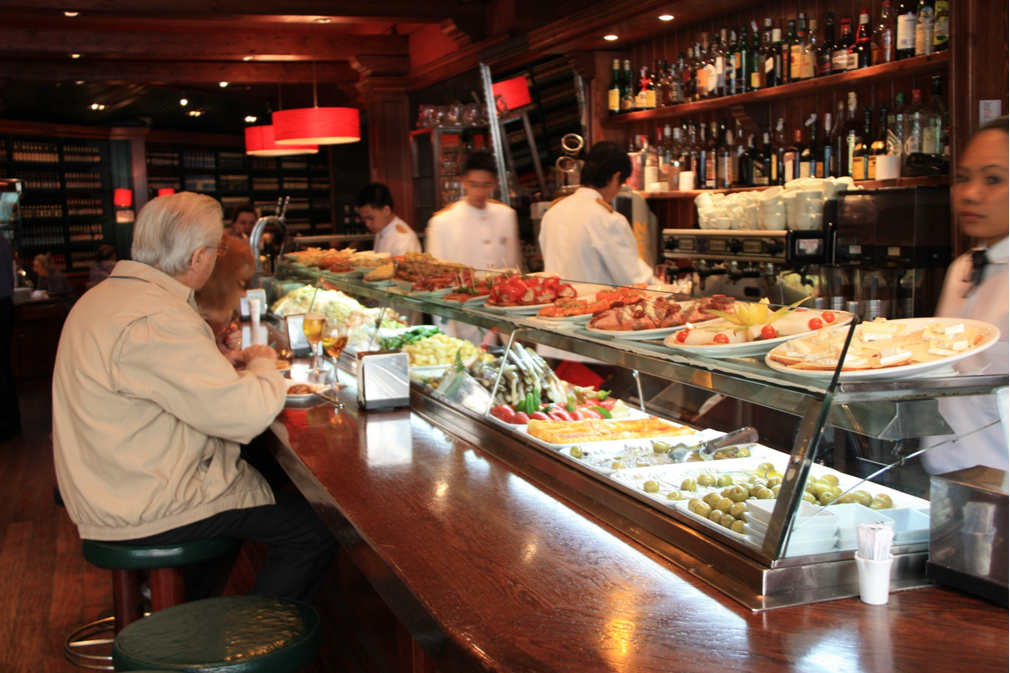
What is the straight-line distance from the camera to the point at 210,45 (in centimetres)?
957

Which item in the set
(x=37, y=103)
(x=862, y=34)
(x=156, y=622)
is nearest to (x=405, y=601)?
(x=156, y=622)

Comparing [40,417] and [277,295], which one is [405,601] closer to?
[277,295]

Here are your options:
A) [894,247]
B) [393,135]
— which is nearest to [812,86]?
[894,247]

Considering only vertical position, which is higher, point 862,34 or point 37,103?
point 37,103

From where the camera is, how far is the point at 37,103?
1323 centimetres

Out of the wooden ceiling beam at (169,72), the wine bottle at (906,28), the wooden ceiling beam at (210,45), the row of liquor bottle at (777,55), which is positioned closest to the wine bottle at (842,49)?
the row of liquor bottle at (777,55)

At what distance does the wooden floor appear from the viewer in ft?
9.29

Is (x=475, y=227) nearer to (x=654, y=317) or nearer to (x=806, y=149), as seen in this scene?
(x=806, y=149)

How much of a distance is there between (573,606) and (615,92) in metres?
5.15

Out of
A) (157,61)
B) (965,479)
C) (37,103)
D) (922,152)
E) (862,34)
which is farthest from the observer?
(37,103)

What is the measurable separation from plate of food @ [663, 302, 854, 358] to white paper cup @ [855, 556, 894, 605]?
19.3 inches

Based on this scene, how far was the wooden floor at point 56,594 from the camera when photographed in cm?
283

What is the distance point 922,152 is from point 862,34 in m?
0.71

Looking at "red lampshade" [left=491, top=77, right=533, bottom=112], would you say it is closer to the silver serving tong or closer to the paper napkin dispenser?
the paper napkin dispenser
